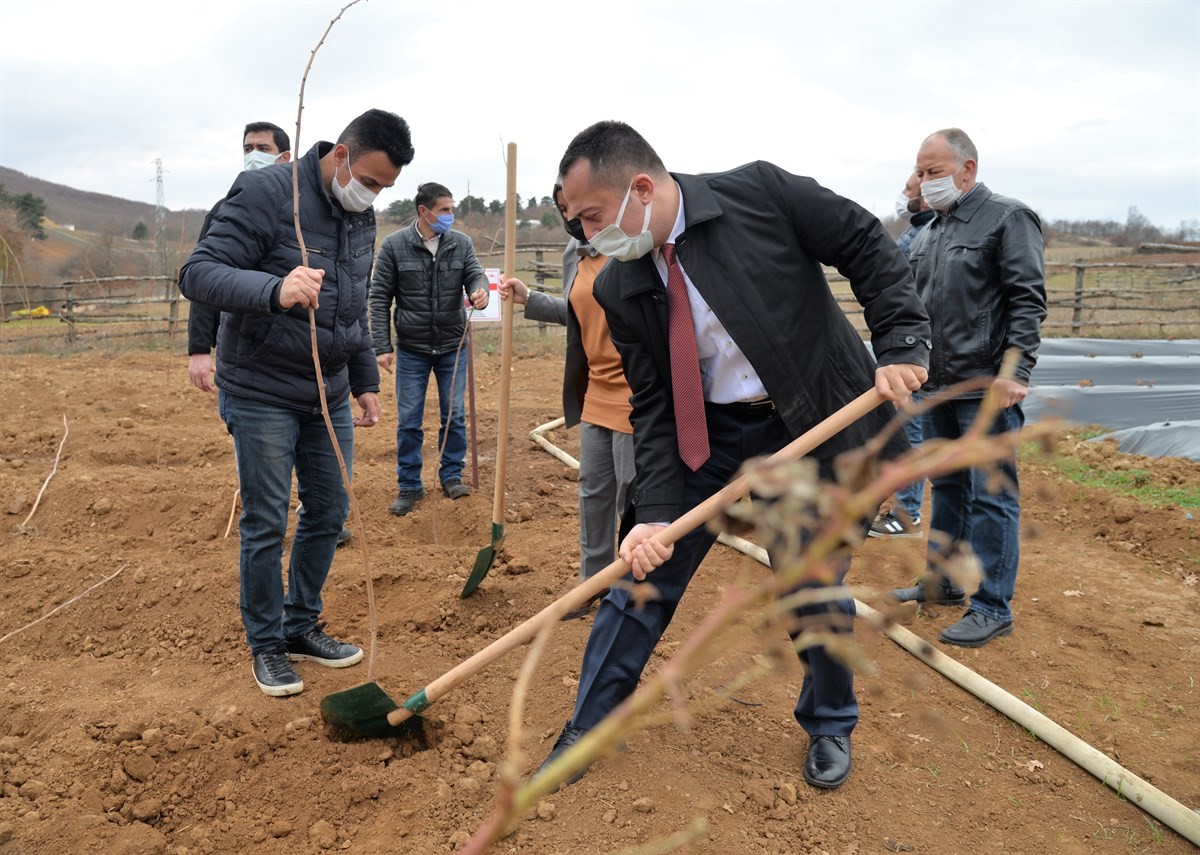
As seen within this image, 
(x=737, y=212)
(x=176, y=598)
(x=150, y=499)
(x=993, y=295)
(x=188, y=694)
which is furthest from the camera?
(x=150, y=499)

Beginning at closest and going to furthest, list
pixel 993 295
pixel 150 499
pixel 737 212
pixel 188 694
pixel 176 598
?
pixel 737 212 → pixel 188 694 → pixel 993 295 → pixel 176 598 → pixel 150 499

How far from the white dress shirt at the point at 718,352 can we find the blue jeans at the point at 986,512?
56.9 inches

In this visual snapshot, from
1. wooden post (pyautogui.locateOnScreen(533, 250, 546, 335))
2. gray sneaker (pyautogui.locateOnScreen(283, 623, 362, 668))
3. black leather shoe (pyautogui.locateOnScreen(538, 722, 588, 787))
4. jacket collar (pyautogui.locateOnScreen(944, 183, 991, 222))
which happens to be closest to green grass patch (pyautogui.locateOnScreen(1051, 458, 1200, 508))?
jacket collar (pyautogui.locateOnScreen(944, 183, 991, 222))

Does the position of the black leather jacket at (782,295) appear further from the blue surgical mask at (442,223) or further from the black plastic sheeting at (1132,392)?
the black plastic sheeting at (1132,392)

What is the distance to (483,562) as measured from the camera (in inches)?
145

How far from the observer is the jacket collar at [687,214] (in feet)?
7.57

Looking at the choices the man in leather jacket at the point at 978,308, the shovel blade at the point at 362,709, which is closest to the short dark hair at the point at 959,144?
the man in leather jacket at the point at 978,308

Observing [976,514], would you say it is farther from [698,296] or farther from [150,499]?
[150,499]

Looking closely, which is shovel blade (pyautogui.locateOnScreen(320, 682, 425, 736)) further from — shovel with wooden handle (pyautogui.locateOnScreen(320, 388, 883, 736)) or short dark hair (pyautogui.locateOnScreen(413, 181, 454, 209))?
short dark hair (pyautogui.locateOnScreen(413, 181, 454, 209))

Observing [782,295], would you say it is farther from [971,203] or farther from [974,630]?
[974,630]

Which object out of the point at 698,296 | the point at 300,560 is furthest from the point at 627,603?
the point at 300,560

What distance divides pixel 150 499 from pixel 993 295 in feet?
15.2

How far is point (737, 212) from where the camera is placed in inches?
92.1

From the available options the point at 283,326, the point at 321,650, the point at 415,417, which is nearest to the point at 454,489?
the point at 415,417
